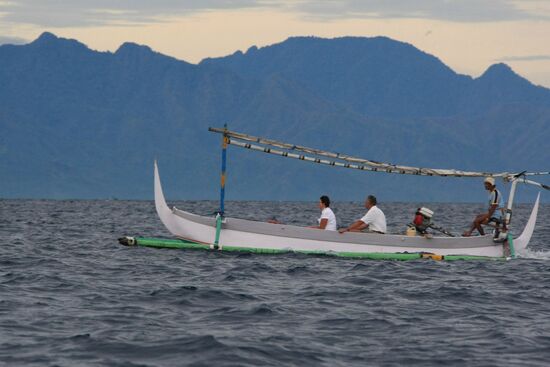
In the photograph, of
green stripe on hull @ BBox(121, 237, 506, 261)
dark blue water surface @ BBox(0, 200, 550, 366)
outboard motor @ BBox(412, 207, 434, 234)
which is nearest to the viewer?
dark blue water surface @ BBox(0, 200, 550, 366)

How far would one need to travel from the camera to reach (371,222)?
27516mm

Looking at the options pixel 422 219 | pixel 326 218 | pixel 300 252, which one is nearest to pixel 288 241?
pixel 300 252

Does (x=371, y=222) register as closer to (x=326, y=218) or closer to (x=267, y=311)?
(x=326, y=218)

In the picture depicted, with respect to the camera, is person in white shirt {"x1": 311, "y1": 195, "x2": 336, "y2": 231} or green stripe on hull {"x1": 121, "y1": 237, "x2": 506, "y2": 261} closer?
green stripe on hull {"x1": 121, "y1": 237, "x2": 506, "y2": 261}

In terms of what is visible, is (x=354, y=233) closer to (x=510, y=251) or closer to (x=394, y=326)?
(x=510, y=251)

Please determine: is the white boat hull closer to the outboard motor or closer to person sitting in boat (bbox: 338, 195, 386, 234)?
person sitting in boat (bbox: 338, 195, 386, 234)

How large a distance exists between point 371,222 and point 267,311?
1089 cm

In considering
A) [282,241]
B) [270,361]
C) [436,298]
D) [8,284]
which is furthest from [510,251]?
[270,361]

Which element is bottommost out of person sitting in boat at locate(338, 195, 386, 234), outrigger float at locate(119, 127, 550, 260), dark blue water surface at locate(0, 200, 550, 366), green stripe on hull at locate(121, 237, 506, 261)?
dark blue water surface at locate(0, 200, 550, 366)

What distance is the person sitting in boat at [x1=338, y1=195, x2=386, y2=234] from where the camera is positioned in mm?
27172

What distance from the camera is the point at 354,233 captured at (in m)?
27.1

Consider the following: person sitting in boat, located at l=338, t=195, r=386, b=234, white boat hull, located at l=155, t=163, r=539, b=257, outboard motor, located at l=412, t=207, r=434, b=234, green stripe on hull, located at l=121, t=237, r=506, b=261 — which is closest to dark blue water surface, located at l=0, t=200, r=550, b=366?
green stripe on hull, located at l=121, t=237, r=506, b=261

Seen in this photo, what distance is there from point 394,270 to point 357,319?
8.34 meters

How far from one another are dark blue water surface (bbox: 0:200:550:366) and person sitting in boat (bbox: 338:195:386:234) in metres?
1.19
